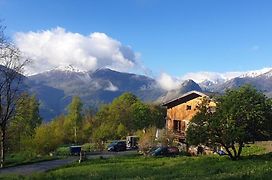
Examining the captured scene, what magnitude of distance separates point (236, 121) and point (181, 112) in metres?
45.8

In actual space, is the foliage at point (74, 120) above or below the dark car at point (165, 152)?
above

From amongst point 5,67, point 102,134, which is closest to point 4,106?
point 5,67

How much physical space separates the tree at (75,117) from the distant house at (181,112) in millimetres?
42614

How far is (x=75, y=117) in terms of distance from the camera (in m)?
125

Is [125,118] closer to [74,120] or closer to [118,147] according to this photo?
[74,120]

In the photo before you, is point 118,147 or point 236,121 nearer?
point 236,121

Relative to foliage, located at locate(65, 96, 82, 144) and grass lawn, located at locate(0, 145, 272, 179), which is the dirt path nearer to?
grass lawn, located at locate(0, 145, 272, 179)

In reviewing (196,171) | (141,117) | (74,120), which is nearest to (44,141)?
(141,117)

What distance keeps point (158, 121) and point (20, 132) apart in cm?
5267

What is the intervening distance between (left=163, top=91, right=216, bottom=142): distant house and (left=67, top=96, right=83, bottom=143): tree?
140ft

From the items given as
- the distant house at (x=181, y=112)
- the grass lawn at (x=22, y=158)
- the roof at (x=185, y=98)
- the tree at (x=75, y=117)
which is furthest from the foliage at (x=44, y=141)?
the tree at (x=75, y=117)

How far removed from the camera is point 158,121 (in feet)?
397

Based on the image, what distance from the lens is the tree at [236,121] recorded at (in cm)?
3575

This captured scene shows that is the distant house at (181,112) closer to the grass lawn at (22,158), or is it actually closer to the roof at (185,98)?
the roof at (185,98)
